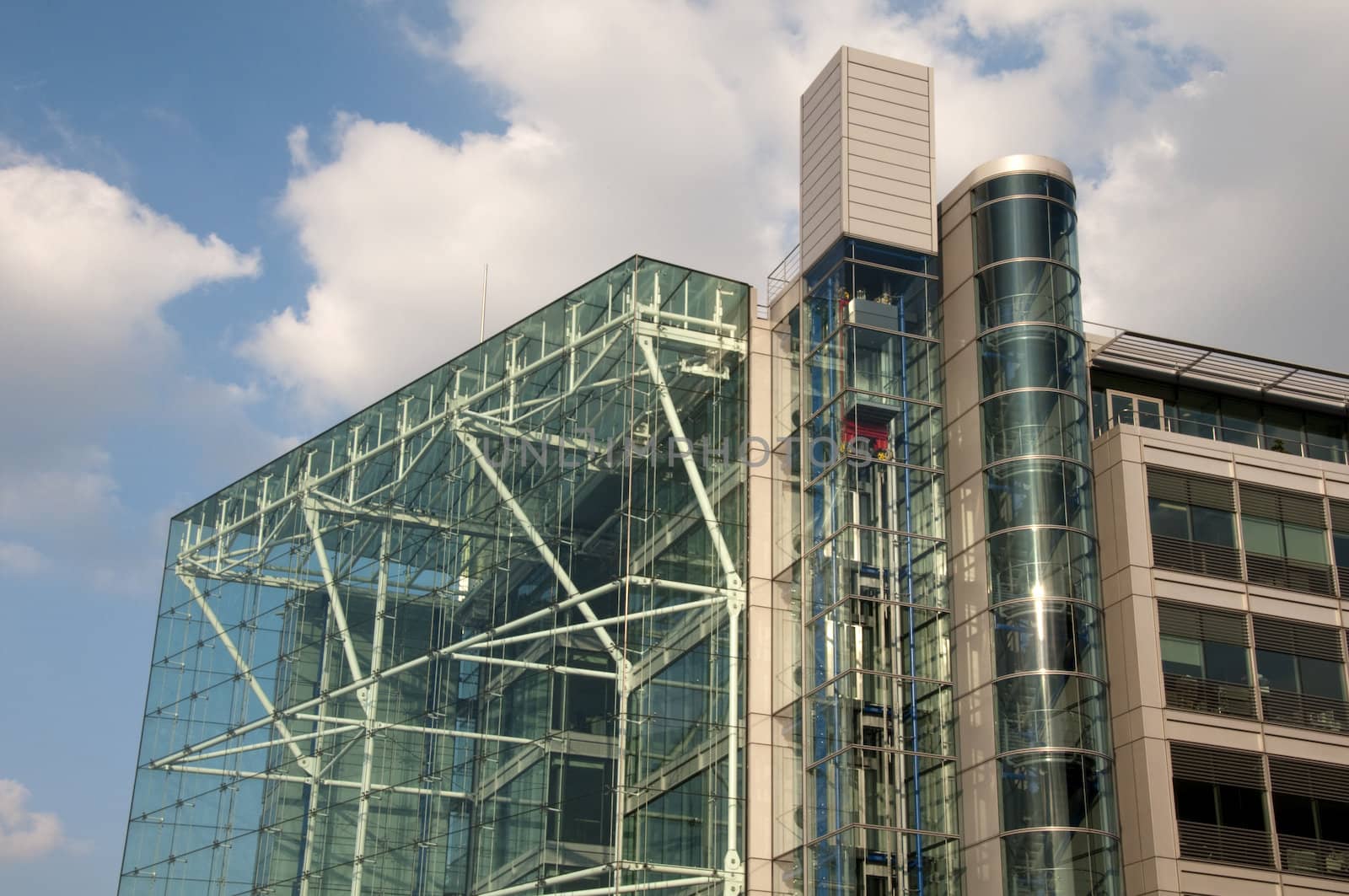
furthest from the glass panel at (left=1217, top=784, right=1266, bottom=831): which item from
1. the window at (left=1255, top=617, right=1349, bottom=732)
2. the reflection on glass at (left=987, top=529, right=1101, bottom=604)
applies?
the reflection on glass at (left=987, top=529, right=1101, bottom=604)

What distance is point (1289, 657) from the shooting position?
163ft

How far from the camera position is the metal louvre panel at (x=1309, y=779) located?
47750 millimetres

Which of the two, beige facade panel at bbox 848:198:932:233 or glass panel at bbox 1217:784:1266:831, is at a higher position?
beige facade panel at bbox 848:198:932:233

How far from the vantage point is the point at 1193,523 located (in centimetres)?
5016

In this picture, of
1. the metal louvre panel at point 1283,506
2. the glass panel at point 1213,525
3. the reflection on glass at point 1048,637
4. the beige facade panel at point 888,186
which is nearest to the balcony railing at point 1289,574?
the glass panel at point 1213,525

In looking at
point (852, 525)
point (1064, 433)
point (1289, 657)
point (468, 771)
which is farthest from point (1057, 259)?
point (468, 771)

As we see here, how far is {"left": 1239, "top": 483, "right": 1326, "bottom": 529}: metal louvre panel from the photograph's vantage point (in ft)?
169

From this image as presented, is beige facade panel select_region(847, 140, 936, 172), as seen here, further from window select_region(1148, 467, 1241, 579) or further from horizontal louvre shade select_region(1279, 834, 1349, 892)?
horizontal louvre shade select_region(1279, 834, 1349, 892)

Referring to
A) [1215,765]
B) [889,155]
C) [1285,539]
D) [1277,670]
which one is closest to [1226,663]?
[1277,670]

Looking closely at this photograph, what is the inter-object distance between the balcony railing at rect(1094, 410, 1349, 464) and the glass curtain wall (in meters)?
6.81

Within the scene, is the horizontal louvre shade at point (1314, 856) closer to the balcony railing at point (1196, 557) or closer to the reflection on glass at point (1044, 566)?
the balcony railing at point (1196, 557)

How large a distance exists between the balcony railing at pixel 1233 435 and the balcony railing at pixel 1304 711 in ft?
26.5

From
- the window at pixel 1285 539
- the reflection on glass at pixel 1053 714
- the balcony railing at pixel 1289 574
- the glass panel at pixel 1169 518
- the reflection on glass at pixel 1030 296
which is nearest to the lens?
the reflection on glass at pixel 1053 714

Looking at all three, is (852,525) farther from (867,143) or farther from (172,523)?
(172,523)
